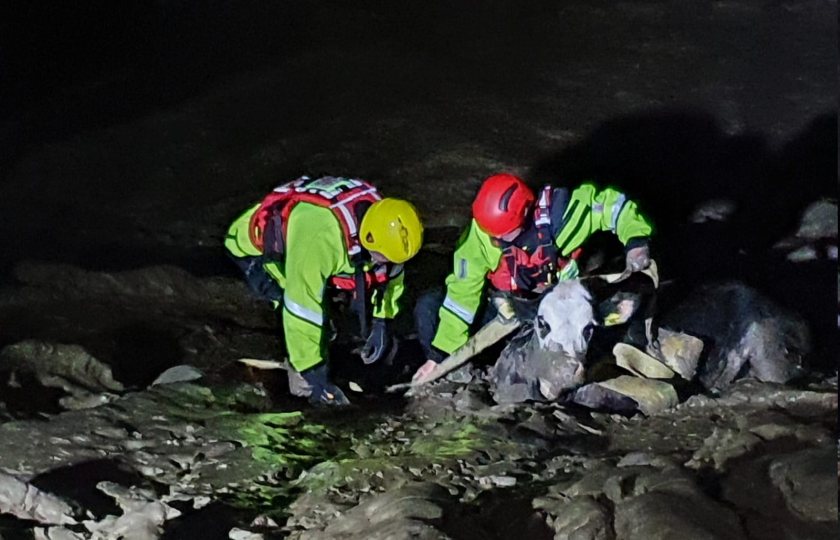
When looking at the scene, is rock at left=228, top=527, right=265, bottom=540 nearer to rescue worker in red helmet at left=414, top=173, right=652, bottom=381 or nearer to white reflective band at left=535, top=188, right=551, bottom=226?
rescue worker in red helmet at left=414, top=173, right=652, bottom=381

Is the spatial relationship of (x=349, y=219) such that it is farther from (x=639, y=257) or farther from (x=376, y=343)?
(x=639, y=257)

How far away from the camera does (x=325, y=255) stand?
4539 millimetres

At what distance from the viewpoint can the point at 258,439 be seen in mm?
4281

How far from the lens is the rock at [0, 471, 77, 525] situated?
3.53 meters

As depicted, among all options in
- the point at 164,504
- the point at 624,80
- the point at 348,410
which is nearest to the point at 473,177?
the point at 624,80

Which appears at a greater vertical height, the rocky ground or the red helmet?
the red helmet

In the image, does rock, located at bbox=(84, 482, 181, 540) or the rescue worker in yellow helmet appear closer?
rock, located at bbox=(84, 482, 181, 540)

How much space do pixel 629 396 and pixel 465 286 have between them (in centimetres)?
A: 98

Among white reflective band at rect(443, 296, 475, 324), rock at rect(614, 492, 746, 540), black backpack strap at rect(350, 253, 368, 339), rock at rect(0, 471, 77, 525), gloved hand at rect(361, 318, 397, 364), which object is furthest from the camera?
gloved hand at rect(361, 318, 397, 364)

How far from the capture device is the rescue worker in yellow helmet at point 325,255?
450 cm

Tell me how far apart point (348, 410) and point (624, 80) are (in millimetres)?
5174

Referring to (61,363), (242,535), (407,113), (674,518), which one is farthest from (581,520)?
(407,113)

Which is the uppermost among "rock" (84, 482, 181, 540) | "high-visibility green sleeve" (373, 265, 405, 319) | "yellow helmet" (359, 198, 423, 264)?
"yellow helmet" (359, 198, 423, 264)

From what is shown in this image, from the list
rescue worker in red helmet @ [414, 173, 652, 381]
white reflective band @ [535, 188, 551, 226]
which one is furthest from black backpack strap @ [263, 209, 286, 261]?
white reflective band @ [535, 188, 551, 226]
